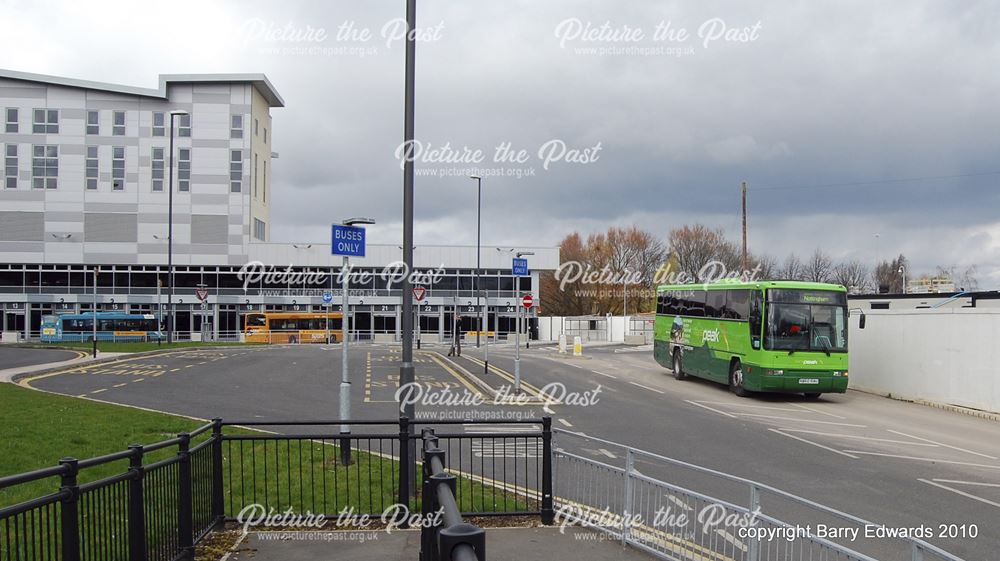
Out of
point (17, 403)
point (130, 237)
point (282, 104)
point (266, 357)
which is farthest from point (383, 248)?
point (17, 403)

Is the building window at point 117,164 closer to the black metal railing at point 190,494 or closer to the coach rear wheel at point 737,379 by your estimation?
the coach rear wheel at point 737,379

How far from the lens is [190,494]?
23.6ft

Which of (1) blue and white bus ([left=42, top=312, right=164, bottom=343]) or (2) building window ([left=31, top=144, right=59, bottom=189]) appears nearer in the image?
(1) blue and white bus ([left=42, top=312, right=164, bottom=343])

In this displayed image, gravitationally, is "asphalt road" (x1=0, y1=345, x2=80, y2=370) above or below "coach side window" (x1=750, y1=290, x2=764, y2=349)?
below

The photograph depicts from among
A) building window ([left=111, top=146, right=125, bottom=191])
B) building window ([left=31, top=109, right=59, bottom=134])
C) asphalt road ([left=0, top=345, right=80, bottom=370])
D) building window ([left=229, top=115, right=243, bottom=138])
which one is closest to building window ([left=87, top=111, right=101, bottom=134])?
building window ([left=111, top=146, right=125, bottom=191])

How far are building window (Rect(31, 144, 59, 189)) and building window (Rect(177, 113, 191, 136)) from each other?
30.3 ft

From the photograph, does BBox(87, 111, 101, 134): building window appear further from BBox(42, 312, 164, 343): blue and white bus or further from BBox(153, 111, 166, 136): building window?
BBox(42, 312, 164, 343): blue and white bus

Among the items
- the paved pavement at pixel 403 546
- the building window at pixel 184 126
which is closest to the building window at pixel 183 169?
the building window at pixel 184 126

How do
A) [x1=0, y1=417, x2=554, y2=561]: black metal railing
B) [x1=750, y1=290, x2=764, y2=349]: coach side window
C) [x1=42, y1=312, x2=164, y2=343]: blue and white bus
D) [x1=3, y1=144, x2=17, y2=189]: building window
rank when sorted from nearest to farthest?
1. [x1=0, y1=417, x2=554, y2=561]: black metal railing
2. [x1=750, y1=290, x2=764, y2=349]: coach side window
3. [x1=42, y1=312, x2=164, y2=343]: blue and white bus
4. [x1=3, y1=144, x2=17, y2=189]: building window

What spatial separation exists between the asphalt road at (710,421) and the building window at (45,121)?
36.0 metres

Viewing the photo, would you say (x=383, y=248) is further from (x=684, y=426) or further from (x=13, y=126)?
(x=684, y=426)

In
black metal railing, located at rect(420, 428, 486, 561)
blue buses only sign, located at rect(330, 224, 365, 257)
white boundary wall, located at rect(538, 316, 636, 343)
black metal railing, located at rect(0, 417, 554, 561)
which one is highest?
blue buses only sign, located at rect(330, 224, 365, 257)

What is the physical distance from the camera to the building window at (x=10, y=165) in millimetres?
60969

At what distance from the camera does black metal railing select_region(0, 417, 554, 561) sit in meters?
A: 5.09
